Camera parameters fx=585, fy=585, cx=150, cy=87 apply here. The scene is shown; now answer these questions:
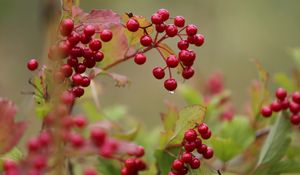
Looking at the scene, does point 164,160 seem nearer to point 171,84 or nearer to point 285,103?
point 171,84

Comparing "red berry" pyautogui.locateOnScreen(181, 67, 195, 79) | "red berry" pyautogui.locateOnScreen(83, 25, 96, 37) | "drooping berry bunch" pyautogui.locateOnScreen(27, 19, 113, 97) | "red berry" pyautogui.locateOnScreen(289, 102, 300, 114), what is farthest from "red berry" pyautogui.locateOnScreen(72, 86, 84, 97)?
"red berry" pyautogui.locateOnScreen(289, 102, 300, 114)

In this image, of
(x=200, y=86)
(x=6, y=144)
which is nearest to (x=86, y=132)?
(x=6, y=144)

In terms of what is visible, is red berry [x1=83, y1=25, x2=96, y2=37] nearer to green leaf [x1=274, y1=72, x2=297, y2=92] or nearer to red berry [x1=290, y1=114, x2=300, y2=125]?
red berry [x1=290, y1=114, x2=300, y2=125]

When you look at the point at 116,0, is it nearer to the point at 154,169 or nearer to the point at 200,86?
the point at 200,86

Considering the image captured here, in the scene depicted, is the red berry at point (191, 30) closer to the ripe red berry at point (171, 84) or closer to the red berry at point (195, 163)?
the ripe red berry at point (171, 84)

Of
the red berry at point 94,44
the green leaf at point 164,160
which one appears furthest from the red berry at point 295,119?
the red berry at point 94,44

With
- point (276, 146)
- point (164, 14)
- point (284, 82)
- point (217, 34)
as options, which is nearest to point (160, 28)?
point (164, 14)
